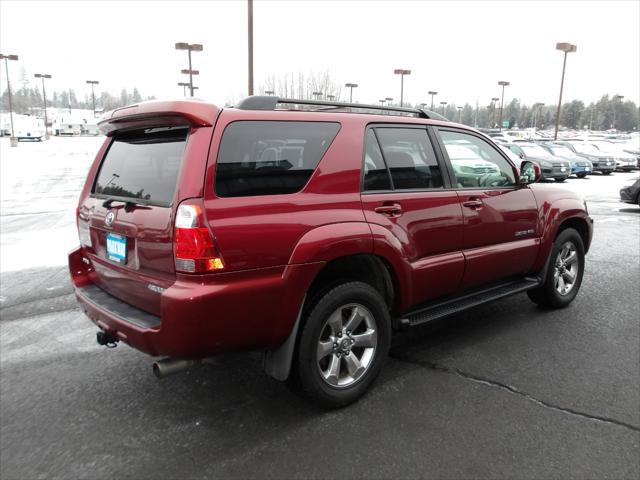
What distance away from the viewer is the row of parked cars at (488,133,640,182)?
71.0ft

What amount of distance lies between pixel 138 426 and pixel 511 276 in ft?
10.7

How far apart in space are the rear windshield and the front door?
208 cm

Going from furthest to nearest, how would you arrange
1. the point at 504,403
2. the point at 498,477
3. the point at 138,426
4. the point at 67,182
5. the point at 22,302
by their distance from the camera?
the point at 67,182 < the point at 22,302 < the point at 504,403 < the point at 138,426 < the point at 498,477

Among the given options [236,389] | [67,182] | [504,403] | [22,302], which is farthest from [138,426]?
[67,182]

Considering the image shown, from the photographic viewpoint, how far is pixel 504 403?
3246mm

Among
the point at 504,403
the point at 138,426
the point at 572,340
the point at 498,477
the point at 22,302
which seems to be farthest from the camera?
the point at 22,302

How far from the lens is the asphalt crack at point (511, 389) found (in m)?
3.04

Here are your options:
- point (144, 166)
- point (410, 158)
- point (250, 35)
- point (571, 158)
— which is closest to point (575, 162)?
point (571, 158)

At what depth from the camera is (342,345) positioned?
3188 millimetres

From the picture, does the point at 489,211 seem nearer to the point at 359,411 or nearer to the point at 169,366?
the point at 359,411

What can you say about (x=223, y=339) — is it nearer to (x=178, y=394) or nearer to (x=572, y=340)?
(x=178, y=394)

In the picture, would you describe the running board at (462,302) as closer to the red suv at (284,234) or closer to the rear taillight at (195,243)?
the red suv at (284,234)

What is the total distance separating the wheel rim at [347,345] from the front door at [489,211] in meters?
1.08

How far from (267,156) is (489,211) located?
6.89 ft
